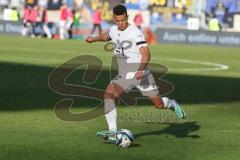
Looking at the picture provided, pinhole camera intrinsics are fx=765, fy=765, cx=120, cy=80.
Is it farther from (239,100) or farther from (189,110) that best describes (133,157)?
(239,100)

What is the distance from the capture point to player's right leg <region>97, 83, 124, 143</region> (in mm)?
11562

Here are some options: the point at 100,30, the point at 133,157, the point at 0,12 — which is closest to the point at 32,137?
the point at 133,157

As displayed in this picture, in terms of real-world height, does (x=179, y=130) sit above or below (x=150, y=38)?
above

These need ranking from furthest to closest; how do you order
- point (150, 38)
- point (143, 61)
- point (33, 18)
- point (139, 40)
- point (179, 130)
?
point (33, 18)
point (150, 38)
point (179, 130)
point (139, 40)
point (143, 61)

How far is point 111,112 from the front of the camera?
11.6 m

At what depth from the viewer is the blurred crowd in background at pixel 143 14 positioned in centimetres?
6141

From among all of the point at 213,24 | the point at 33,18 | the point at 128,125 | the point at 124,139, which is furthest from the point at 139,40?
the point at 213,24

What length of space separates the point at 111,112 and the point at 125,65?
799mm

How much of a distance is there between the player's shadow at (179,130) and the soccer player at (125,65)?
37.8 inches

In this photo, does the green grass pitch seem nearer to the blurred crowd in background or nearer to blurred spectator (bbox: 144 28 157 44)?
blurred spectator (bbox: 144 28 157 44)

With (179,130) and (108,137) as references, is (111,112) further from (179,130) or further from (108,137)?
(179,130)

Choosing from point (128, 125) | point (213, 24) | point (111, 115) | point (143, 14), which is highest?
point (111, 115)

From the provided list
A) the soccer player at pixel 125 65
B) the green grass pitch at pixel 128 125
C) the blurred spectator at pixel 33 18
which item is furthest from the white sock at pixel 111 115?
the blurred spectator at pixel 33 18

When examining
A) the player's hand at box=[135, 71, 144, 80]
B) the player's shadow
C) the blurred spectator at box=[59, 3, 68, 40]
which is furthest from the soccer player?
the blurred spectator at box=[59, 3, 68, 40]
